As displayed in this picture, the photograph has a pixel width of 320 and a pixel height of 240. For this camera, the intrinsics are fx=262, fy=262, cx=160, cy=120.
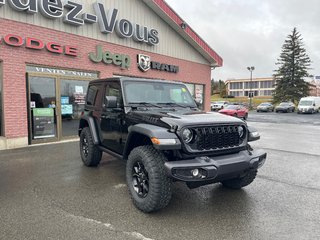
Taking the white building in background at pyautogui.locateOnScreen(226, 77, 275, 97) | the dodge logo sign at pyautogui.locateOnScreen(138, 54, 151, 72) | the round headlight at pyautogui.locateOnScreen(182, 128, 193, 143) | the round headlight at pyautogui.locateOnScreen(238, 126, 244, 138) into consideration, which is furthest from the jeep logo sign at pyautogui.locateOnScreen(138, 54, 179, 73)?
the white building in background at pyautogui.locateOnScreen(226, 77, 275, 97)

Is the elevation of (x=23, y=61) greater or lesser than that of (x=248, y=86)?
lesser

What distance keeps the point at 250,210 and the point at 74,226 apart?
8.13 ft

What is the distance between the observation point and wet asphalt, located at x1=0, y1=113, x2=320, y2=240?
10.6ft

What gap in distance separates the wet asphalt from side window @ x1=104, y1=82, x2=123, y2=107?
5.21ft

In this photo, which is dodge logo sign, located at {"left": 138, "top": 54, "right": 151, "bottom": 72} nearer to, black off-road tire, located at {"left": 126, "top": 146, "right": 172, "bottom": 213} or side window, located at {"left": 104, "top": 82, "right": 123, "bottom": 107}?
side window, located at {"left": 104, "top": 82, "right": 123, "bottom": 107}

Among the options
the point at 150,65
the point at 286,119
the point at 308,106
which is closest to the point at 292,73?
the point at 308,106

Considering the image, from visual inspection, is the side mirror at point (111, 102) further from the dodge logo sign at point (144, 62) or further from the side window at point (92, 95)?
the dodge logo sign at point (144, 62)

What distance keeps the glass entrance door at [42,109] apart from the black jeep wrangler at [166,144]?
16.1 feet

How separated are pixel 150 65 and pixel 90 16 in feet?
12.3

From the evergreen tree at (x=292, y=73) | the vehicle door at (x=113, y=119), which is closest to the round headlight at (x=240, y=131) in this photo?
the vehicle door at (x=113, y=119)

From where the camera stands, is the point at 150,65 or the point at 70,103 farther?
the point at 150,65

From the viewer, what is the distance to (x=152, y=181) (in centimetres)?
350

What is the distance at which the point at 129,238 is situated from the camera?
3072mm

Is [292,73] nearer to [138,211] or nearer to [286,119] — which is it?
[286,119]
